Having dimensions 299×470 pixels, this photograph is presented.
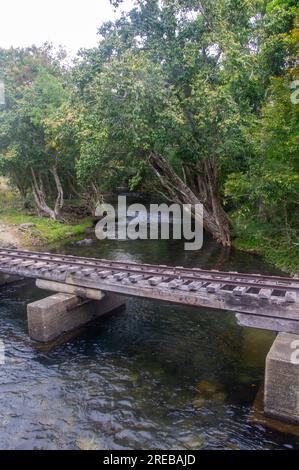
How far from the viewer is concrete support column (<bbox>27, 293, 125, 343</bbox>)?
10047mm

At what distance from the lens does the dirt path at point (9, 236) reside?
24495mm

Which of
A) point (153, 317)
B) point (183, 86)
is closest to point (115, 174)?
point (183, 86)

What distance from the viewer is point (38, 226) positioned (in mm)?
28062

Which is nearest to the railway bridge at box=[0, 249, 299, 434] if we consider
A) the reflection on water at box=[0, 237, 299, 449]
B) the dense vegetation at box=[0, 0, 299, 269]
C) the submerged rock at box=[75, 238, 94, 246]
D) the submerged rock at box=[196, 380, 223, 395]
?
the reflection on water at box=[0, 237, 299, 449]

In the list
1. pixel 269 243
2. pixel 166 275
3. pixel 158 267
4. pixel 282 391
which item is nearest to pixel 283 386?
pixel 282 391

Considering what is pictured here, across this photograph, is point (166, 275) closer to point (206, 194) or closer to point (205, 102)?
point (205, 102)

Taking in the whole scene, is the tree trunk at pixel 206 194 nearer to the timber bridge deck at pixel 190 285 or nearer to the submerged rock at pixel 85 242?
the submerged rock at pixel 85 242

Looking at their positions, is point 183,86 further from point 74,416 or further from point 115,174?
point 74,416

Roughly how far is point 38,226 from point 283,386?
24.5m

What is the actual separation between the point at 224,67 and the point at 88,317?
1603 cm

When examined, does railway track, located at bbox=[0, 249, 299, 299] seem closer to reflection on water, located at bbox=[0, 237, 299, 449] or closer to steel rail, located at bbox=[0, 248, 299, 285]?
steel rail, located at bbox=[0, 248, 299, 285]

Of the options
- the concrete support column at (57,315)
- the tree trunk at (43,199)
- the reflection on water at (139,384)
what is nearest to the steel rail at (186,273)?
the concrete support column at (57,315)

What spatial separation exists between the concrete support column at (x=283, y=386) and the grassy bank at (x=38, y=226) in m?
21.2

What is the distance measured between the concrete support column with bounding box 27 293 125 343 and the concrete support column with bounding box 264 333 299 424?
5.34m
